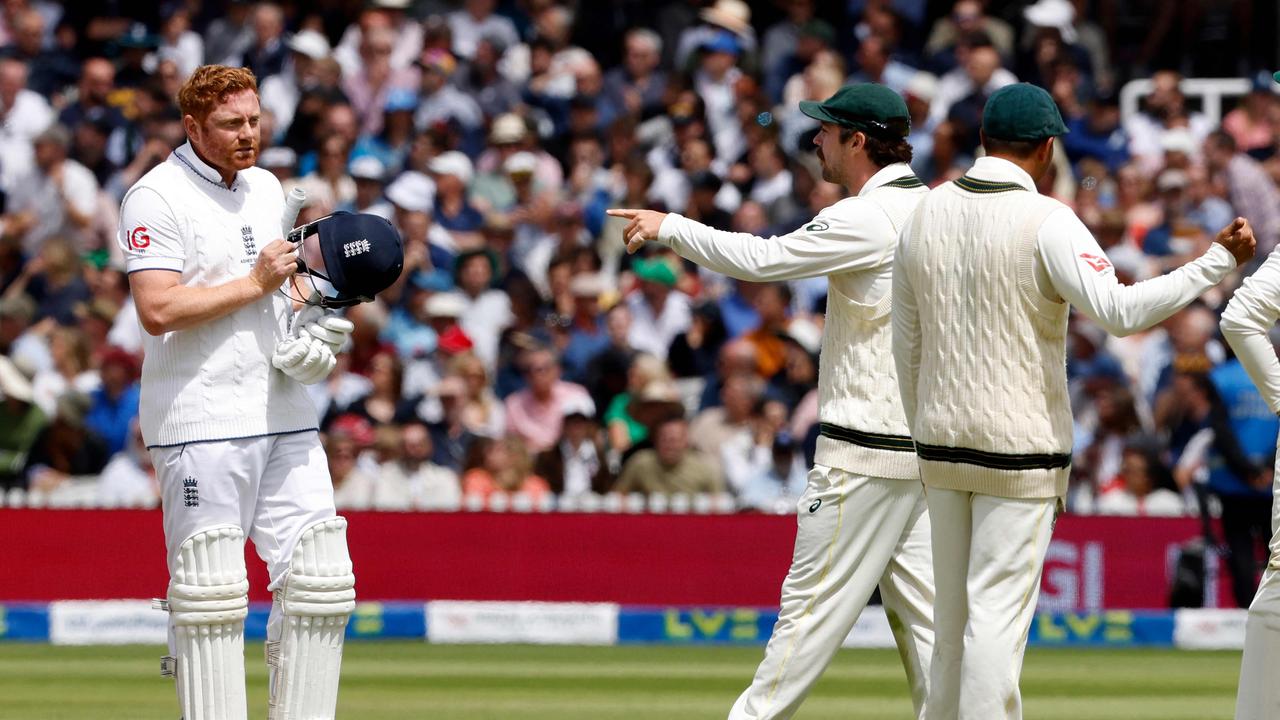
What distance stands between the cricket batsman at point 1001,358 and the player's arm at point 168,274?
5.27 ft

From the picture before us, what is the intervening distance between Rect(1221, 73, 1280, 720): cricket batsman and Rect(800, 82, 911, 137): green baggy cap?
960 mm

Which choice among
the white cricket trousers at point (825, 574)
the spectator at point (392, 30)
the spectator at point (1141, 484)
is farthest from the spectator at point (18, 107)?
→ the white cricket trousers at point (825, 574)

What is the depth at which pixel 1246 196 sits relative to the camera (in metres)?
12.4

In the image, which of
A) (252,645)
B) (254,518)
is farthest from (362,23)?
(254,518)

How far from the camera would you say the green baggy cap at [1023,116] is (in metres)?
4.66

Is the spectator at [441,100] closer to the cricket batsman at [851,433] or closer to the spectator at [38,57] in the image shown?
the spectator at [38,57]

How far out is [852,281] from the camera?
17.1 ft

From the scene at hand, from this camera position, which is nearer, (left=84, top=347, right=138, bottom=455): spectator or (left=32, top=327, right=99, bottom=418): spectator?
(left=84, top=347, right=138, bottom=455): spectator

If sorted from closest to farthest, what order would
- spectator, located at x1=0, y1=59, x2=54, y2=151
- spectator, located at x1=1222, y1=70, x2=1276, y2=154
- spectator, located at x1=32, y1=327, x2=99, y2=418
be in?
spectator, located at x1=32, y1=327, x2=99, y2=418 → spectator, located at x1=1222, y1=70, x2=1276, y2=154 → spectator, located at x1=0, y1=59, x2=54, y2=151

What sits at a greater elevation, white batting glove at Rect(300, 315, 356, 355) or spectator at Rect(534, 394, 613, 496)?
white batting glove at Rect(300, 315, 356, 355)

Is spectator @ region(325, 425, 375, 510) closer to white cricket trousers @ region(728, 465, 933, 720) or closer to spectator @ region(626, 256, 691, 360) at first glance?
spectator @ region(626, 256, 691, 360)

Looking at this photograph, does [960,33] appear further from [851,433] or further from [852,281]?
[851,433]

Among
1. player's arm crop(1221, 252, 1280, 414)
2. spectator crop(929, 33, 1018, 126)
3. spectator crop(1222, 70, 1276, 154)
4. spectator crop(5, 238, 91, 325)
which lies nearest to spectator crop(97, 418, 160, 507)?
spectator crop(5, 238, 91, 325)

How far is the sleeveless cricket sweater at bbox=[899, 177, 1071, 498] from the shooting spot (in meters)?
4.61
